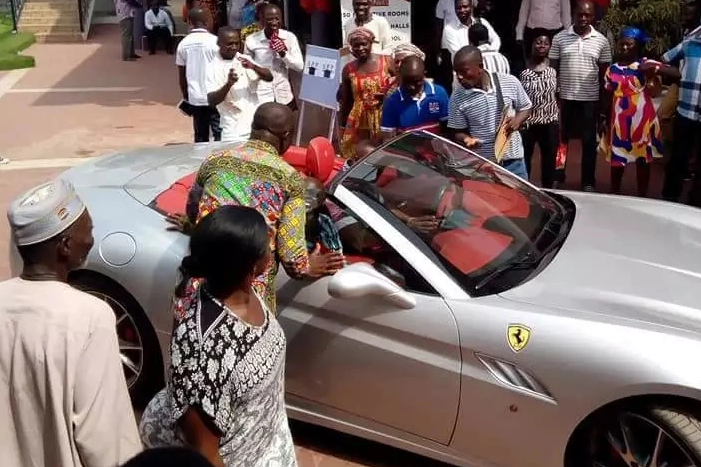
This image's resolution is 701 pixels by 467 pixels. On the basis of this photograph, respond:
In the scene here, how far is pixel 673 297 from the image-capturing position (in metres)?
3.54

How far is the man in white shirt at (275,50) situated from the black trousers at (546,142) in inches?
89.9

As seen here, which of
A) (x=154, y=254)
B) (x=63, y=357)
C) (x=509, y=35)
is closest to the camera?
(x=63, y=357)

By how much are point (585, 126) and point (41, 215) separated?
6129mm

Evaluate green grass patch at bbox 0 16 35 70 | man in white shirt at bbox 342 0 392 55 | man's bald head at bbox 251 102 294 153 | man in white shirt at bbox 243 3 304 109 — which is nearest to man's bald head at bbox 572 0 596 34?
man in white shirt at bbox 342 0 392 55

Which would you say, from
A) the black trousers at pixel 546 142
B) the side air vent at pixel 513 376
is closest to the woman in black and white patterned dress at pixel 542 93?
the black trousers at pixel 546 142

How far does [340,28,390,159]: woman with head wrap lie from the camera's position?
6988mm

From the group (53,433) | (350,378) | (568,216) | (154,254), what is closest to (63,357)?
(53,433)

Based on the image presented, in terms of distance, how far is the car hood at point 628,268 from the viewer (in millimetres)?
3461

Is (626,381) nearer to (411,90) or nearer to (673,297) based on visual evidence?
(673,297)

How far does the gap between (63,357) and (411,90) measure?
401 cm

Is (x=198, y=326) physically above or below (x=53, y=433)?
above

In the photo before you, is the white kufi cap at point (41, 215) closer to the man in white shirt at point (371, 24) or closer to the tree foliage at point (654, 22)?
the man in white shirt at point (371, 24)

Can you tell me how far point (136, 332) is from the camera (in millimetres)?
4398

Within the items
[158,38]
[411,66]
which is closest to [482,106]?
[411,66]
